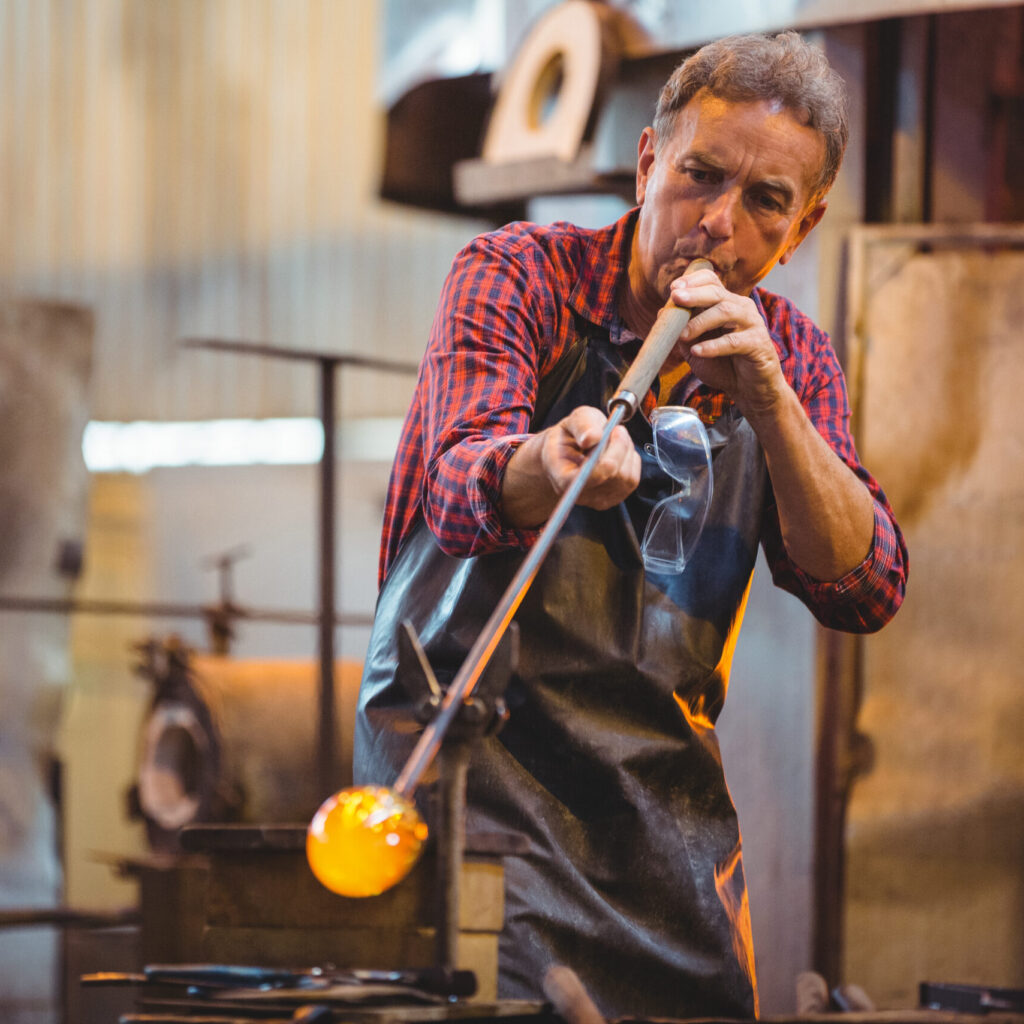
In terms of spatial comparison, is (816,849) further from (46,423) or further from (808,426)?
(46,423)

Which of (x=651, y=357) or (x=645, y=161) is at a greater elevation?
(x=645, y=161)

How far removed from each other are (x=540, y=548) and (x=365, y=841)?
0.26m

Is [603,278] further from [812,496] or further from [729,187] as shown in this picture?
[812,496]

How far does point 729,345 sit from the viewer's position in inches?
54.7

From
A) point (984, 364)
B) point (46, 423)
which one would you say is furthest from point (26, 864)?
point (984, 364)

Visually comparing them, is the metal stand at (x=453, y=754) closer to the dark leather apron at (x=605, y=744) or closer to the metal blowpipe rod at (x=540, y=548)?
the metal blowpipe rod at (x=540, y=548)

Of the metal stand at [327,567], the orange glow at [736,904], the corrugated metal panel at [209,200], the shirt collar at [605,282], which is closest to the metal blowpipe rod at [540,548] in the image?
the shirt collar at [605,282]

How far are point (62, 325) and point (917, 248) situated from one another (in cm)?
302

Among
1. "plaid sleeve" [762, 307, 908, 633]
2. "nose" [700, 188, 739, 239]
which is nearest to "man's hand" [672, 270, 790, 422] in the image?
"nose" [700, 188, 739, 239]

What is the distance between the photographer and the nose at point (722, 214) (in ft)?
4.97

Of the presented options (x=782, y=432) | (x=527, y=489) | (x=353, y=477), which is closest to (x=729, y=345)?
→ (x=782, y=432)

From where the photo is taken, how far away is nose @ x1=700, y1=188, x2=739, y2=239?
152 centimetres

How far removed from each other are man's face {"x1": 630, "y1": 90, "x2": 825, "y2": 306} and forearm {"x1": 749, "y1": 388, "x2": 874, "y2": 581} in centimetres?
18

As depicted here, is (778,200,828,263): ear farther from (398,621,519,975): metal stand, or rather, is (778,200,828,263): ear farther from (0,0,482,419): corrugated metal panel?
(0,0,482,419): corrugated metal panel
